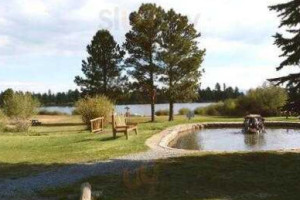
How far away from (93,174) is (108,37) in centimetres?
3353

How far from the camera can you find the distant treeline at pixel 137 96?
42125 millimetres

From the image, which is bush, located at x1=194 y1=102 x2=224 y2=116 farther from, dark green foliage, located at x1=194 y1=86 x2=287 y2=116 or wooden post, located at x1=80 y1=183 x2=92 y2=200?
wooden post, located at x1=80 y1=183 x2=92 y2=200

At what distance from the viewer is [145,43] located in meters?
40.5

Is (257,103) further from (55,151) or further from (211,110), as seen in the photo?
(55,151)

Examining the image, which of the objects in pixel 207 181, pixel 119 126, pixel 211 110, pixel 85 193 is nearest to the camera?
pixel 85 193

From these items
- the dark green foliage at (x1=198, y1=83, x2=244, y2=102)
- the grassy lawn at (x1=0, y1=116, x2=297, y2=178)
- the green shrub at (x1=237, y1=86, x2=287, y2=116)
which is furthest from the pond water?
the dark green foliage at (x1=198, y1=83, x2=244, y2=102)

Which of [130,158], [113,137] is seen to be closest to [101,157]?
[130,158]

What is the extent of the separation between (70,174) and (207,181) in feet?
13.7

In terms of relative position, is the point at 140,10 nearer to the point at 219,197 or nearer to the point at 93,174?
the point at 93,174

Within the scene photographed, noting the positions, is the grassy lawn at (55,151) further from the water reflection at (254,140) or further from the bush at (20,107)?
the bush at (20,107)

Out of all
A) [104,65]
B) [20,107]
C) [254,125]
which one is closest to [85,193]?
[254,125]

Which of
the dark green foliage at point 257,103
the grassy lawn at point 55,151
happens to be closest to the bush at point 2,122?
the grassy lawn at point 55,151

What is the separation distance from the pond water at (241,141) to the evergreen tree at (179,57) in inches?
440

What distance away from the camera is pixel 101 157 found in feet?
55.9
